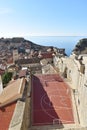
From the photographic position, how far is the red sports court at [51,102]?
54.0 ft

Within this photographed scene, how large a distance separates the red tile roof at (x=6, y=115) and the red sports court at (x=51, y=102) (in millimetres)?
1707

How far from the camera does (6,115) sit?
1557 centimetres

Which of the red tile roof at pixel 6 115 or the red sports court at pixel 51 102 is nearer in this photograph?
the red tile roof at pixel 6 115

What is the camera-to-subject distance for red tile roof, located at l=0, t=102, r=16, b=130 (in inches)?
552

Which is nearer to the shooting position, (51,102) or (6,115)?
(6,115)

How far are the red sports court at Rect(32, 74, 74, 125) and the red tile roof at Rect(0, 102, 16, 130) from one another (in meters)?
1.71

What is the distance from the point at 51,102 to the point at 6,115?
4742 millimetres

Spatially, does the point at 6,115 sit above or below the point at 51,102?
above

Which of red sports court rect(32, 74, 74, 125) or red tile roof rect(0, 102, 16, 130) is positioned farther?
red sports court rect(32, 74, 74, 125)

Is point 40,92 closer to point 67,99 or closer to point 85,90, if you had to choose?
point 67,99

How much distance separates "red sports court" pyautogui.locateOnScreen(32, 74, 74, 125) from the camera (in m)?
16.5

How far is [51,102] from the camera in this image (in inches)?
754

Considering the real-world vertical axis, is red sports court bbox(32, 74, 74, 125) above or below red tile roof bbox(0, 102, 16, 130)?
below

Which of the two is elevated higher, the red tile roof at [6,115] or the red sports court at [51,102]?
the red tile roof at [6,115]
